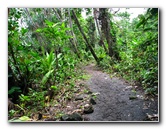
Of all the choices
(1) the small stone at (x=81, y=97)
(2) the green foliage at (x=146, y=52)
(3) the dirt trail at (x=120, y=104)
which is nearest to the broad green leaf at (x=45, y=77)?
(1) the small stone at (x=81, y=97)

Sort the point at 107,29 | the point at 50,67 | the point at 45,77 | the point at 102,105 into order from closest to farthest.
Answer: the point at 102,105
the point at 45,77
the point at 50,67
the point at 107,29

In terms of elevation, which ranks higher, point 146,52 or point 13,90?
point 146,52

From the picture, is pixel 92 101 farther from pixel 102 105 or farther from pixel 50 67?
pixel 50 67

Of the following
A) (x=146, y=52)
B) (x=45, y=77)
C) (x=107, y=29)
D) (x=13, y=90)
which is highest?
(x=107, y=29)

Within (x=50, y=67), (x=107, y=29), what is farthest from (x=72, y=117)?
(x=107, y=29)

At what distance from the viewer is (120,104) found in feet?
7.70

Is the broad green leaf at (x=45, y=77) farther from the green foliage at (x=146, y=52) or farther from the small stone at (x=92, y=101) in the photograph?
the green foliage at (x=146, y=52)

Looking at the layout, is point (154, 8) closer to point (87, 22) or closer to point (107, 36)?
point (107, 36)

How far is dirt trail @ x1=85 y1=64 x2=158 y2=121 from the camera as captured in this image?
2.21 meters

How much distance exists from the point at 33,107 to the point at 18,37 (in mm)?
1050

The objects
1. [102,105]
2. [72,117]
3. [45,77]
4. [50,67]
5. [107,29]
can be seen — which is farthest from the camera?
[107,29]

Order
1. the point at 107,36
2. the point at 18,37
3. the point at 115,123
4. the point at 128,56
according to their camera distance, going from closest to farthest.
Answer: the point at 115,123 < the point at 18,37 < the point at 128,56 < the point at 107,36

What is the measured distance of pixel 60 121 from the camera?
2256 millimetres
